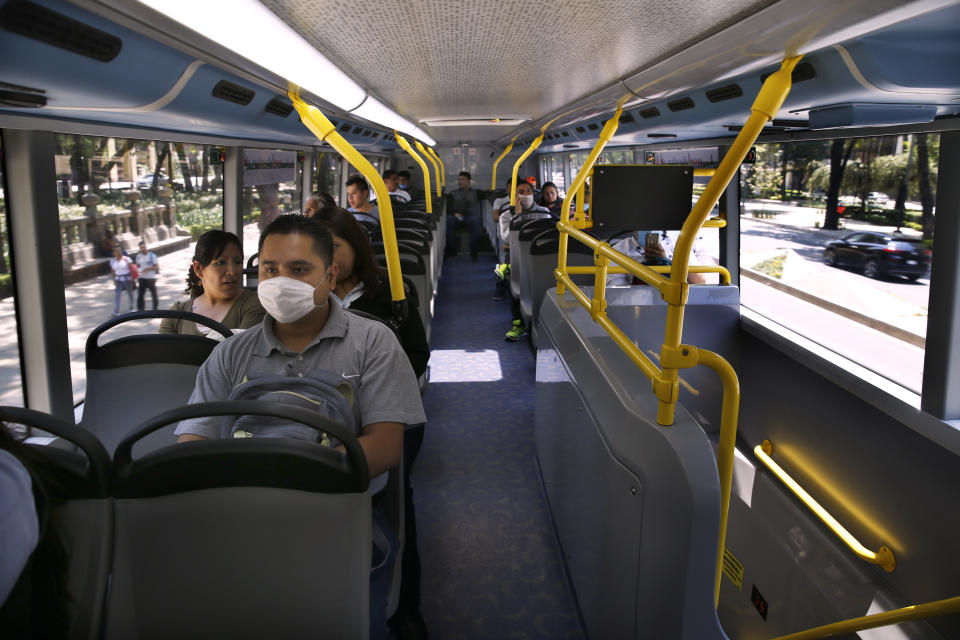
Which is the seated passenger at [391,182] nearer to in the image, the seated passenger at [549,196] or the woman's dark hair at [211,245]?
the seated passenger at [549,196]

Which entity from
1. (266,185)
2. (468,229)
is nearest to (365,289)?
(266,185)

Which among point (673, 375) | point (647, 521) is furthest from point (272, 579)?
point (673, 375)

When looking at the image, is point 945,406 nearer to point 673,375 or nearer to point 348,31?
point 673,375

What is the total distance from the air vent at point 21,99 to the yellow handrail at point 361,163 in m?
0.93

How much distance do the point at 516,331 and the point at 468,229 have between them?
760 centimetres

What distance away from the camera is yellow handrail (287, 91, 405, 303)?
9.25 feet

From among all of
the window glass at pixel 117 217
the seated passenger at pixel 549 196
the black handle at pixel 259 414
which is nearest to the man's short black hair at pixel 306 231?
the black handle at pixel 259 414

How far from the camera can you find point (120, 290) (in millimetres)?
4117

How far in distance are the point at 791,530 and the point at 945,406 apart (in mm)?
1034

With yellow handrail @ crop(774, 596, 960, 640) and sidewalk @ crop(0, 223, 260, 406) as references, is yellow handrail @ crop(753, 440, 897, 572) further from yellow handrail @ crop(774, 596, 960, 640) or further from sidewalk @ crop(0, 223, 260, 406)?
sidewalk @ crop(0, 223, 260, 406)

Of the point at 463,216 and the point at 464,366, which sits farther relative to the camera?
the point at 463,216

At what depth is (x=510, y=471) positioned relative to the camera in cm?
396

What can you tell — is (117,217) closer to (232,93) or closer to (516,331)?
(232,93)

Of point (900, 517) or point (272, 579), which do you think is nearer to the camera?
point (272, 579)
